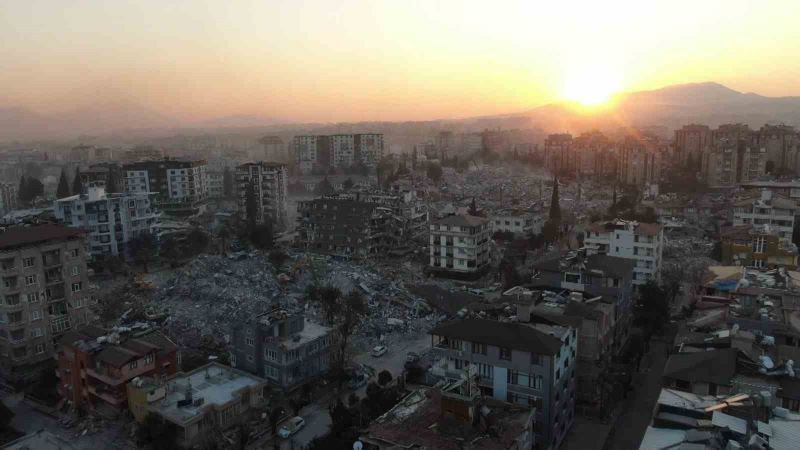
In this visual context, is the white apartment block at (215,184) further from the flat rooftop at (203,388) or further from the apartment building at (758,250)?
the apartment building at (758,250)

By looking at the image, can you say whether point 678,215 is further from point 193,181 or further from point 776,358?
point 193,181

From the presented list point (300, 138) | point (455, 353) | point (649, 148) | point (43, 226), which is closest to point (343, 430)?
point (455, 353)

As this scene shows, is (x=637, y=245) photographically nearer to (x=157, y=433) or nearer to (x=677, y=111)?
(x=157, y=433)

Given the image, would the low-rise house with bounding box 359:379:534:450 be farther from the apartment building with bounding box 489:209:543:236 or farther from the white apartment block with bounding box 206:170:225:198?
the white apartment block with bounding box 206:170:225:198

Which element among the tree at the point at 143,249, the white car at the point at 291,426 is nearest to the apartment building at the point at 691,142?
the tree at the point at 143,249

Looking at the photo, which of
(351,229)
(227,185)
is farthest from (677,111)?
(351,229)
